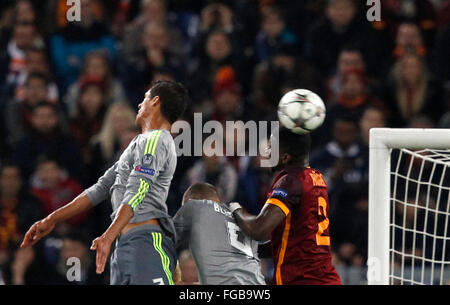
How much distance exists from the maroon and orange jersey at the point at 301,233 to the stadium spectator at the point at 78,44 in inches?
188

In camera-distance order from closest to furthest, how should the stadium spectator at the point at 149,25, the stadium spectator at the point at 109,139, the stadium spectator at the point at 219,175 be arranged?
the stadium spectator at the point at 219,175, the stadium spectator at the point at 109,139, the stadium spectator at the point at 149,25

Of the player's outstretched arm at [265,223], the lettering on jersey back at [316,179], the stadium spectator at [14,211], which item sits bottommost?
the stadium spectator at [14,211]

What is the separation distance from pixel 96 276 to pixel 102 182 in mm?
2533

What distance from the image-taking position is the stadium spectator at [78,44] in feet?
31.9

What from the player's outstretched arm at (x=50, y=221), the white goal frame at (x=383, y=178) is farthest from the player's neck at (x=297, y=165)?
the player's outstretched arm at (x=50, y=221)

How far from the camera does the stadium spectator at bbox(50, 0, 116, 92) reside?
9.72 meters

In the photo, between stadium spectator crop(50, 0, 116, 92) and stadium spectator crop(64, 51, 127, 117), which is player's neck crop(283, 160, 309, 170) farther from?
stadium spectator crop(50, 0, 116, 92)

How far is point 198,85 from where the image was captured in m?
9.21

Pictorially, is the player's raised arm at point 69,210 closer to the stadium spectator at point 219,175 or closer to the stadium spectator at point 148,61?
the stadium spectator at point 219,175

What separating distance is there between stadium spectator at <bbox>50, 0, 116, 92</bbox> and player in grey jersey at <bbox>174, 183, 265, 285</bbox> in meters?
4.62

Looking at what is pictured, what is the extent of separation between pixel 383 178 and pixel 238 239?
0.81m

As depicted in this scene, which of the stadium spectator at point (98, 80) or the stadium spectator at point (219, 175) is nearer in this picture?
the stadium spectator at point (219, 175)

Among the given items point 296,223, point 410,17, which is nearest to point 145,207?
point 296,223
